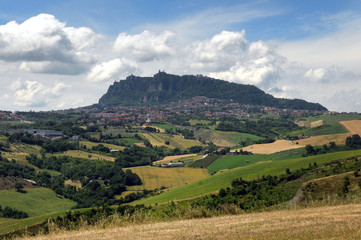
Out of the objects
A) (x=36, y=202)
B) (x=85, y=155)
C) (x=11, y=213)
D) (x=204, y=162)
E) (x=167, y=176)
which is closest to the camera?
(x=11, y=213)

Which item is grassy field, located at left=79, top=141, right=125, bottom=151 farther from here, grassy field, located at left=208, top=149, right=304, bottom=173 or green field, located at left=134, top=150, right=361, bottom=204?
green field, located at left=134, top=150, right=361, bottom=204

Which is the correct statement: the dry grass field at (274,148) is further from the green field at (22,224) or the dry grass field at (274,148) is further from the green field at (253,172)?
the green field at (22,224)

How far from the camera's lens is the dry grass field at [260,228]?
534 inches

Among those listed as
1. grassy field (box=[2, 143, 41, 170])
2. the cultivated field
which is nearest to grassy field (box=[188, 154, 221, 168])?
the cultivated field

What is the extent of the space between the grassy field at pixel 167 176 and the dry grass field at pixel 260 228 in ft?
289

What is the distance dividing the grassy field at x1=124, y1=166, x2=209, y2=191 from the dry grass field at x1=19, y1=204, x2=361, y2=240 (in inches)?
3463

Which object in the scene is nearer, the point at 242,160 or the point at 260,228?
the point at 260,228

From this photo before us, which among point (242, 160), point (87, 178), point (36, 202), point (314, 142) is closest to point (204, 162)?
point (242, 160)

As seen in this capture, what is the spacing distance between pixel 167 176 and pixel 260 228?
102m

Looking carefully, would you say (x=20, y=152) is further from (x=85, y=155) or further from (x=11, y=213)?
(x=11, y=213)

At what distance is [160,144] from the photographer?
191m

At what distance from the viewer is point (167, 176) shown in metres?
116

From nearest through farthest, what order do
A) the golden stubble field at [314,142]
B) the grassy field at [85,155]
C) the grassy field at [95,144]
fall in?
the golden stubble field at [314,142] → the grassy field at [85,155] → the grassy field at [95,144]

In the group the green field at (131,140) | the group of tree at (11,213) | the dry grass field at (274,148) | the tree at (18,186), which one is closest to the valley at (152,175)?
the green field at (131,140)
